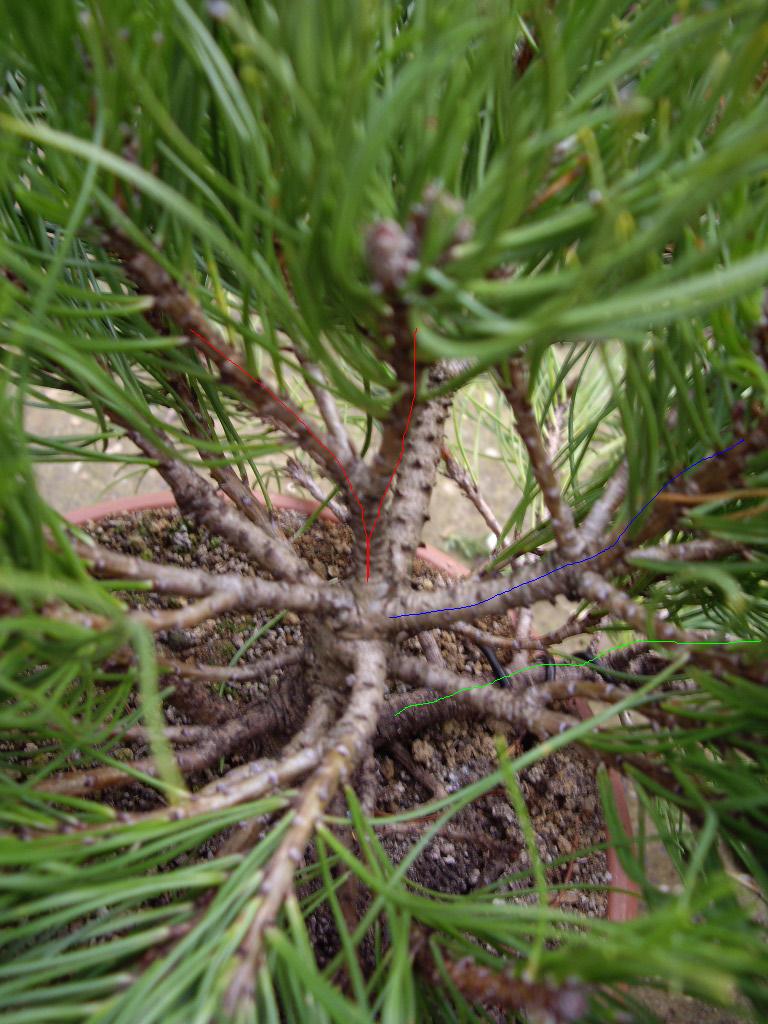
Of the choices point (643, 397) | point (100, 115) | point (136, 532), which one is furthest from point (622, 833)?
point (136, 532)

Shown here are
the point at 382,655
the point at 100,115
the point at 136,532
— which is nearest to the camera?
the point at 100,115

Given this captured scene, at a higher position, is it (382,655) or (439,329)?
(439,329)

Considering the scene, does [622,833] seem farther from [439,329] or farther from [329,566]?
[329,566]

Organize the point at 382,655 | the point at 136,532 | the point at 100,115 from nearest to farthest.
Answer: the point at 100,115 → the point at 382,655 → the point at 136,532

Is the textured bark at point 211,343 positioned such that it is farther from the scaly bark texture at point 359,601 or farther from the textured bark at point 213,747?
the textured bark at point 213,747

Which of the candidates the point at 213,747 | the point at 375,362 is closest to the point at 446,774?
the point at 213,747

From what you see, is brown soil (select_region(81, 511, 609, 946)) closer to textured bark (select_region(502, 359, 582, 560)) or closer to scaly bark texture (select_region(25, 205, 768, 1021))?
scaly bark texture (select_region(25, 205, 768, 1021))
